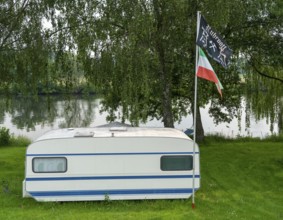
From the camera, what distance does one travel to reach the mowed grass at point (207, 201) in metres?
9.49

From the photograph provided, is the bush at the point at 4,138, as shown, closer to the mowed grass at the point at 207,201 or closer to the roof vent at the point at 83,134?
the mowed grass at the point at 207,201

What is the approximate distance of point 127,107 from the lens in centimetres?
1348

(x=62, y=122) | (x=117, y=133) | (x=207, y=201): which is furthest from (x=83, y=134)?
(x=62, y=122)

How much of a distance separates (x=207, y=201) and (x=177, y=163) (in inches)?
55.9

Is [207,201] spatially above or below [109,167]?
below

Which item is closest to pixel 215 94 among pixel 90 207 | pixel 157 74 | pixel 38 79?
pixel 157 74

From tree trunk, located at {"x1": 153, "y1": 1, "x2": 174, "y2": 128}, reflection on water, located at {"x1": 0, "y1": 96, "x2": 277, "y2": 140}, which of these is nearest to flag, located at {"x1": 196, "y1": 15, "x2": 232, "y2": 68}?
tree trunk, located at {"x1": 153, "y1": 1, "x2": 174, "y2": 128}

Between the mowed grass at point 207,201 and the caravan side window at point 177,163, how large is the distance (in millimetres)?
940

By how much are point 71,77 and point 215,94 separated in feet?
31.1

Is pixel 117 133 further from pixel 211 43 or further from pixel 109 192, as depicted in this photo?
pixel 211 43

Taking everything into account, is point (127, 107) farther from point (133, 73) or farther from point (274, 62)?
point (274, 62)

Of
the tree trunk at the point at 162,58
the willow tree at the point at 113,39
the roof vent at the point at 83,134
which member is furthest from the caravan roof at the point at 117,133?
the tree trunk at the point at 162,58

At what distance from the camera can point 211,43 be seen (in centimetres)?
976

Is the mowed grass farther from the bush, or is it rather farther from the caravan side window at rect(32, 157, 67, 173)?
the bush
